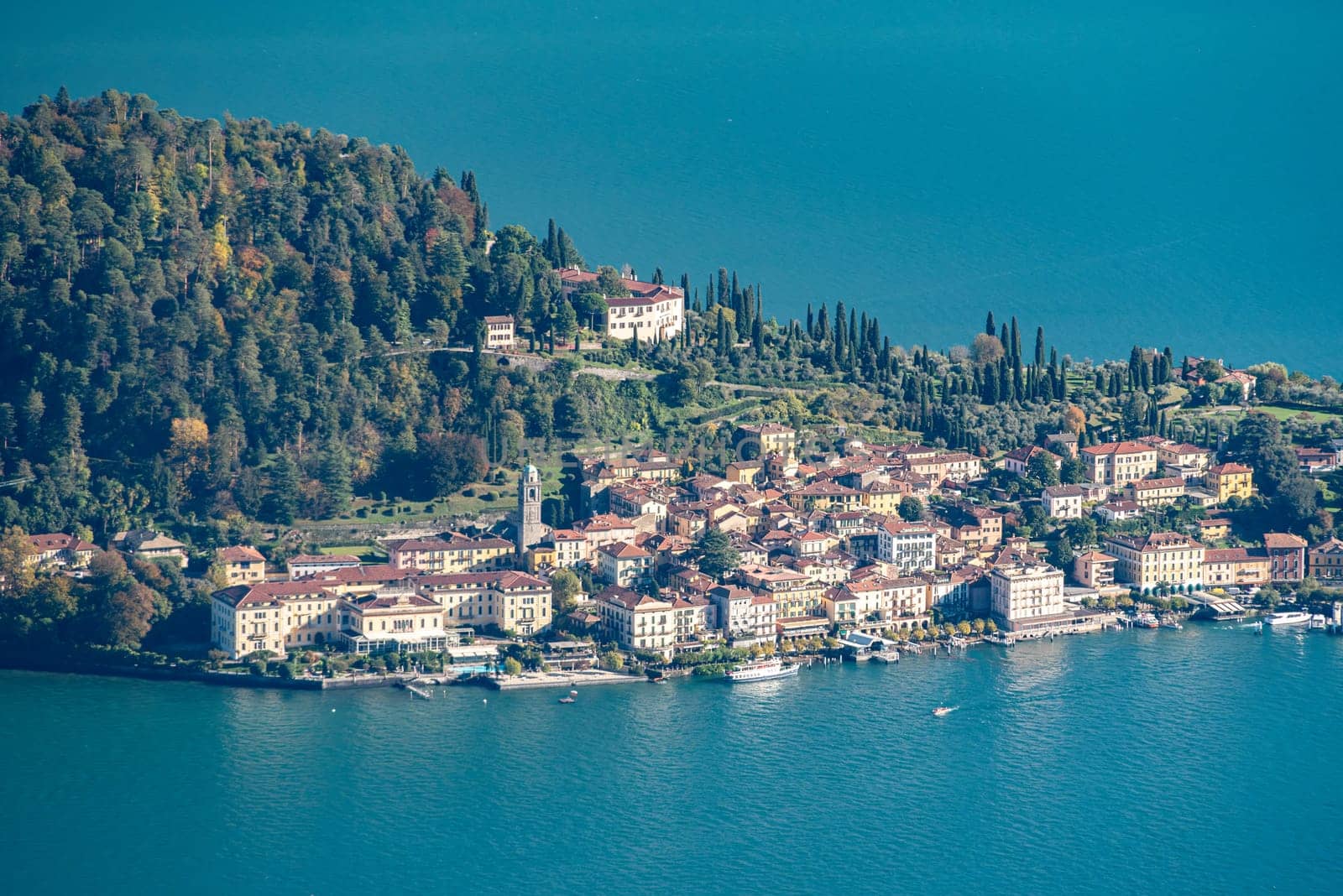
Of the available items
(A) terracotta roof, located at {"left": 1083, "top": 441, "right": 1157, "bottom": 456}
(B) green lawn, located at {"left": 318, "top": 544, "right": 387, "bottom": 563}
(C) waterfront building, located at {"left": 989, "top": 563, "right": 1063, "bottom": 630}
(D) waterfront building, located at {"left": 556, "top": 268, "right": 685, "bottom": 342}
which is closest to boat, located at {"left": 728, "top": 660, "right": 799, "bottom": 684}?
(C) waterfront building, located at {"left": 989, "top": 563, "right": 1063, "bottom": 630}

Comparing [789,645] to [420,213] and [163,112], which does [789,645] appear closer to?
[420,213]

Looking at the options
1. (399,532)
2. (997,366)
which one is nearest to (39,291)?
(399,532)

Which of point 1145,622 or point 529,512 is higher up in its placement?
point 529,512

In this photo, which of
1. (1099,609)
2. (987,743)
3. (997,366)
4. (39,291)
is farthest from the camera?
(997,366)

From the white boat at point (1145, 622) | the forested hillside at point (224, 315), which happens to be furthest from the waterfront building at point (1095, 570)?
the forested hillside at point (224, 315)

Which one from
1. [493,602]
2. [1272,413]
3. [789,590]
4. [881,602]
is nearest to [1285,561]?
[1272,413]

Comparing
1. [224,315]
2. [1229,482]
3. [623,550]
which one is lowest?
[623,550]

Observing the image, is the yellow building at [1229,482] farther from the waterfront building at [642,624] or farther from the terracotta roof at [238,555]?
the terracotta roof at [238,555]

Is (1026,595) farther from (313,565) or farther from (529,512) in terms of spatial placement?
(313,565)
